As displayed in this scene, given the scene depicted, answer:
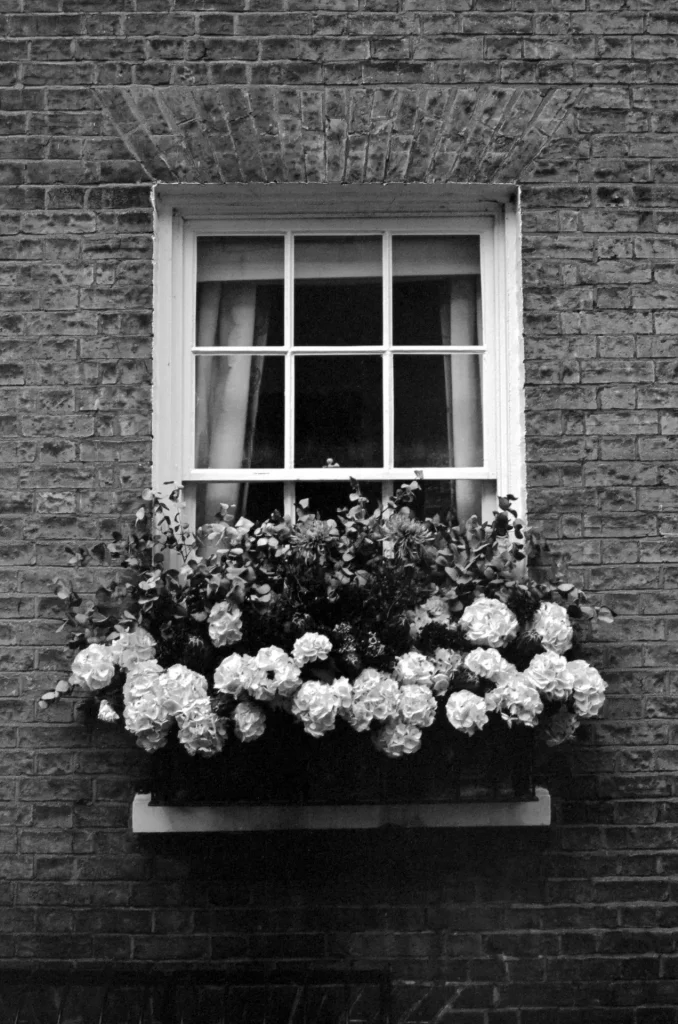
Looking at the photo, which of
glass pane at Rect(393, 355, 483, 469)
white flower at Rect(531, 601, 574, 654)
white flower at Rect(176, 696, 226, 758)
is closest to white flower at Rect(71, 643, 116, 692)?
white flower at Rect(176, 696, 226, 758)

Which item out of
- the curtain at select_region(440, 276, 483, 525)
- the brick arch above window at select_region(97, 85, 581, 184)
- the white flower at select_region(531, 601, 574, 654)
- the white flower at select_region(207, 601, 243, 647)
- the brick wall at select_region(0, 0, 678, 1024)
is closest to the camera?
the white flower at select_region(207, 601, 243, 647)

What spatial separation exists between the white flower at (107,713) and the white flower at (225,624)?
1.41 ft

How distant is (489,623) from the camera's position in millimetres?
3334

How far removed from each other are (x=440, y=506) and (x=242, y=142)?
1.53 metres

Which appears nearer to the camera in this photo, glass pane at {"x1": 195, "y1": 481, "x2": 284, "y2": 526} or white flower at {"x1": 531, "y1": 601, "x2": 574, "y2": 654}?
white flower at {"x1": 531, "y1": 601, "x2": 574, "y2": 654}

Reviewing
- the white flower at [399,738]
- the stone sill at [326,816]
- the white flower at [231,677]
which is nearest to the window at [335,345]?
the white flower at [231,677]

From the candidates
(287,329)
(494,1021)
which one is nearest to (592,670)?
(494,1021)

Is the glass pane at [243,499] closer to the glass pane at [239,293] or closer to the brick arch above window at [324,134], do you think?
the glass pane at [239,293]

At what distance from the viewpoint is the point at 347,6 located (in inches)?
150

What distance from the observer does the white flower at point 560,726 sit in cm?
344

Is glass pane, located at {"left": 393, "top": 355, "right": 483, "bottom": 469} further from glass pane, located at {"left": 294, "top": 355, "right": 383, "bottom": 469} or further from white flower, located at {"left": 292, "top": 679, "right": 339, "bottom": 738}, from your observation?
white flower, located at {"left": 292, "top": 679, "right": 339, "bottom": 738}

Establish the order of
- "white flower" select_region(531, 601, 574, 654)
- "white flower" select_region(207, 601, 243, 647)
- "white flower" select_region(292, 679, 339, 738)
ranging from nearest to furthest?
1. "white flower" select_region(292, 679, 339, 738)
2. "white flower" select_region(207, 601, 243, 647)
3. "white flower" select_region(531, 601, 574, 654)

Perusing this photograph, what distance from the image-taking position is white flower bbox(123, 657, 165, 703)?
329cm

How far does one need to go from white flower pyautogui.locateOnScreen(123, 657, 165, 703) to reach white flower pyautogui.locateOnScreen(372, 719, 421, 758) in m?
0.76
